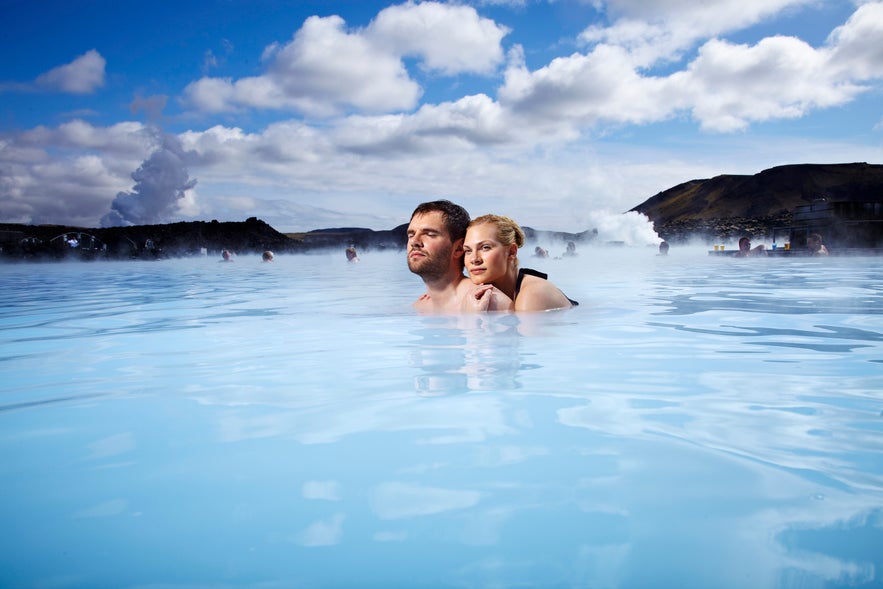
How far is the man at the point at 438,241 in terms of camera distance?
6020mm

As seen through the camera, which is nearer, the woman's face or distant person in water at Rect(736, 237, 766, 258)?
the woman's face

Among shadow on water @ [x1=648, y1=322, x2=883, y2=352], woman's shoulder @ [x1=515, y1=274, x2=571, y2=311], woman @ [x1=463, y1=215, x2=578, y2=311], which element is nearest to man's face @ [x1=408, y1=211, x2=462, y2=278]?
woman @ [x1=463, y1=215, x2=578, y2=311]

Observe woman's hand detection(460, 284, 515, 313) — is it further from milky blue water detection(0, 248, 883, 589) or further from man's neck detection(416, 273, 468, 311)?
milky blue water detection(0, 248, 883, 589)

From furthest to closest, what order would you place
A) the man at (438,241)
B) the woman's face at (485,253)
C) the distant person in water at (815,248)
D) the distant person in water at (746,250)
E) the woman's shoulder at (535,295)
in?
the distant person in water at (746,250), the distant person in water at (815,248), the woman's shoulder at (535,295), the man at (438,241), the woman's face at (485,253)

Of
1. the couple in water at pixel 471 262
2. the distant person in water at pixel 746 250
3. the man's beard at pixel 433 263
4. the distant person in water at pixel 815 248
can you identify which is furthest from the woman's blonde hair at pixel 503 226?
the distant person in water at pixel 815 248

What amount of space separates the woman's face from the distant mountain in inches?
4277

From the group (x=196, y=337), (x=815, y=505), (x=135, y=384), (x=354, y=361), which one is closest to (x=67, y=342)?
(x=196, y=337)

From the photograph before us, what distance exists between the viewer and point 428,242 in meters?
6.00

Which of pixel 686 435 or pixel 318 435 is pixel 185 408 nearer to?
pixel 318 435

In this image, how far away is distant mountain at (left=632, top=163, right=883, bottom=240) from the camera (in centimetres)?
12093

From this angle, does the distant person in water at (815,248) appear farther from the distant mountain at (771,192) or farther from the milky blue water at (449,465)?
the distant mountain at (771,192)

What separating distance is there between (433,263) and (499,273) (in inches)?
26.6

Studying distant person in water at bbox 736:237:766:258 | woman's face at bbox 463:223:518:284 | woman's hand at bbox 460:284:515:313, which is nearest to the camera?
woman's face at bbox 463:223:518:284

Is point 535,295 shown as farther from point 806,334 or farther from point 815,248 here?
point 815,248
